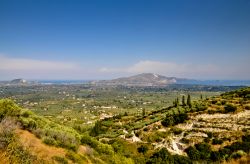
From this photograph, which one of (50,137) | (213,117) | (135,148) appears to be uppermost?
(50,137)

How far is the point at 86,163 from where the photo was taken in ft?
58.7

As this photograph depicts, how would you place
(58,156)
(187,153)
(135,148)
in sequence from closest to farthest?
1. (58,156)
2. (187,153)
3. (135,148)

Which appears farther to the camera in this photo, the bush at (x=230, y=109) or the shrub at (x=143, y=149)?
the bush at (x=230, y=109)

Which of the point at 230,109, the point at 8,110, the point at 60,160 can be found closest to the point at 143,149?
the point at 230,109

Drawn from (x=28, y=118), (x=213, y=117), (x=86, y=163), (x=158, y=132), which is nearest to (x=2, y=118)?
(x=28, y=118)

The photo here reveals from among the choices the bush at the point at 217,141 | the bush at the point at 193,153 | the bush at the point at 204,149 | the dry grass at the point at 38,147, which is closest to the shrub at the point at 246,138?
the bush at the point at 217,141

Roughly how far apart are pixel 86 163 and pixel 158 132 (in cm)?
3070

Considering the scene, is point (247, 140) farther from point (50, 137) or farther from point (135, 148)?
point (50, 137)

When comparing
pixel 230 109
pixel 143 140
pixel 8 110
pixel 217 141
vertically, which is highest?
pixel 8 110

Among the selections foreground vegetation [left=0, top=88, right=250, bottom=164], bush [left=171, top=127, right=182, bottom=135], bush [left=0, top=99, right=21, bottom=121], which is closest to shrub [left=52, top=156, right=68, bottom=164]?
foreground vegetation [left=0, top=88, right=250, bottom=164]

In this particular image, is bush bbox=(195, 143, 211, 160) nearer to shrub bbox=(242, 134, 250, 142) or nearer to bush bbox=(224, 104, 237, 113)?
shrub bbox=(242, 134, 250, 142)

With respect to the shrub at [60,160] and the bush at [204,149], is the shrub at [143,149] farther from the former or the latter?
the shrub at [60,160]

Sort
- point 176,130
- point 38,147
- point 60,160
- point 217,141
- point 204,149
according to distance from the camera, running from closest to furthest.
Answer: point 60,160 → point 38,147 → point 204,149 → point 217,141 → point 176,130

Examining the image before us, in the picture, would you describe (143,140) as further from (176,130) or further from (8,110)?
(8,110)
